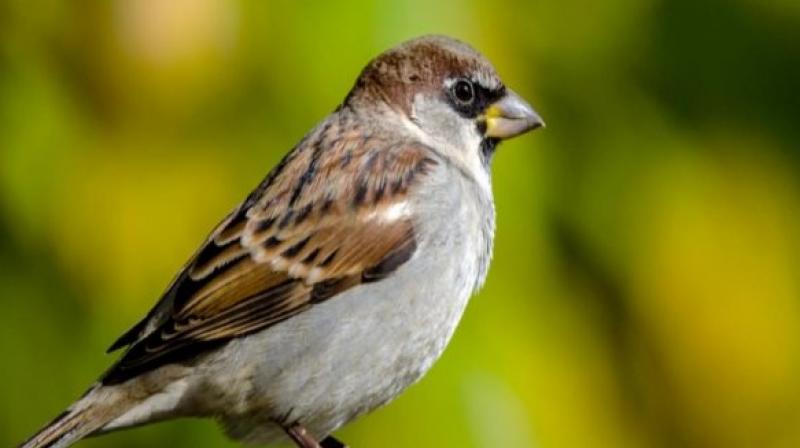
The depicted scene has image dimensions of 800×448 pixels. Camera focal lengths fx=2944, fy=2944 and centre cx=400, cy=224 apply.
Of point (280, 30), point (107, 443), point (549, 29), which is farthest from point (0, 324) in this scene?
point (549, 29)

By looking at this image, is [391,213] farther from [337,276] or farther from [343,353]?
[343,353]

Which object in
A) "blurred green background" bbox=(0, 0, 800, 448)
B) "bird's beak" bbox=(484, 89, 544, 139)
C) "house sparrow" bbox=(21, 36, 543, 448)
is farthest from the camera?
"blurred green background" bbox=(0, 0, 800, 448)

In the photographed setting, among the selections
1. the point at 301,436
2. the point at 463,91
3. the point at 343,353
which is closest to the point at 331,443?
the point at 301,436

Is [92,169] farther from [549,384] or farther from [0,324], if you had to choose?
[549,384]

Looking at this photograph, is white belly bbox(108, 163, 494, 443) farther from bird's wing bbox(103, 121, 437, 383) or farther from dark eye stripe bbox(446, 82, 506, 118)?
dark eye stripe bbox(446, 82, 506, 118)

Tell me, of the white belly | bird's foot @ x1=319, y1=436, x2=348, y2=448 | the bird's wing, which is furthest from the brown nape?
bird's foot @ x1=319, y1=436, x2=348, y2=448
